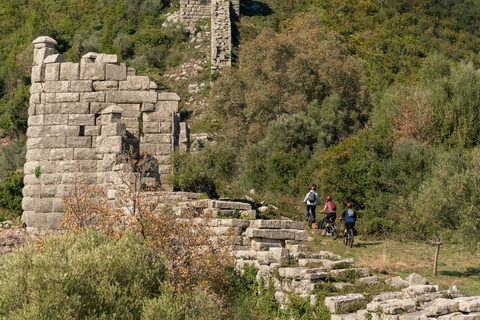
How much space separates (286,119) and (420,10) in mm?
44666

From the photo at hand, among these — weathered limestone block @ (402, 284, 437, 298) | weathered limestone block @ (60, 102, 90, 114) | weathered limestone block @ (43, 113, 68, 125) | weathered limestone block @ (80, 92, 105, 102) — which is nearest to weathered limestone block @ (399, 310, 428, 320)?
weathered limestone block @ (402, 284, 437, 298)

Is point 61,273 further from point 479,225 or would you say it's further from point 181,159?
point 479,225

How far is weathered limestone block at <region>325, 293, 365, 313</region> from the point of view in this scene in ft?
26.8

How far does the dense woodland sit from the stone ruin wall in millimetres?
1365

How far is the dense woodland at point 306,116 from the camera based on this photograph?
45.6ft

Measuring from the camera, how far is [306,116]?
97.2ft

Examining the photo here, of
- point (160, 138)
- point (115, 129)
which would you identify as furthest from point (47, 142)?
point (160, 138)

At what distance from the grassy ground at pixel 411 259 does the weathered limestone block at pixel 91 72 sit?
727 centimetres

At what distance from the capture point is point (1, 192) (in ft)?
66.2

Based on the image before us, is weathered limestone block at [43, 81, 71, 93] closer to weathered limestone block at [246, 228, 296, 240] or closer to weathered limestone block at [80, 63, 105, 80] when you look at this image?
weathered limestone block at [80, 63, 105, 80]

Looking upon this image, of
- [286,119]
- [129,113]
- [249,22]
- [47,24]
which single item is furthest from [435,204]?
[47,24]

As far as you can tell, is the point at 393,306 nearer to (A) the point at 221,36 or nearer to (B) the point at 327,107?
(B) the point at 327,107

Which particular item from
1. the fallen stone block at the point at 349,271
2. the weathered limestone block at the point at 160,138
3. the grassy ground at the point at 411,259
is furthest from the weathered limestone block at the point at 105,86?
the fallen stone block at the point at 349,271

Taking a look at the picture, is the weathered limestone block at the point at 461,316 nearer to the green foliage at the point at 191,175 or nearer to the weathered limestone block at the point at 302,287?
the weathered limestone block at the point at 302,287
